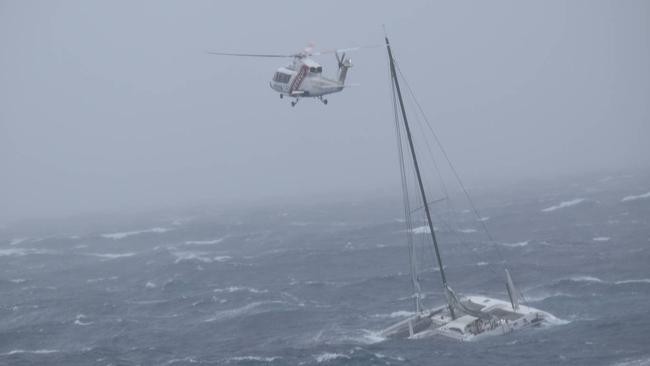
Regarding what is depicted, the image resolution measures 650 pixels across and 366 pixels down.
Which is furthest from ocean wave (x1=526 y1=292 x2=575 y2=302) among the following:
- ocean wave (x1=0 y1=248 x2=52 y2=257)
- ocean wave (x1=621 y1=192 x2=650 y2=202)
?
ocean wave (x1=0 y1=248 x2=52 y2=257)

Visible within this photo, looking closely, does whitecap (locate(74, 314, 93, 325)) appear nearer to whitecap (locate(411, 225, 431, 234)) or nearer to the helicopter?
the helicopter

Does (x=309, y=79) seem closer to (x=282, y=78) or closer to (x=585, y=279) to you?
(x=282, y=78)

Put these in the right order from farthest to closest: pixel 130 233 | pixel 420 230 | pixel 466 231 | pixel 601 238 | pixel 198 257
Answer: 1. pixel 130 233
2. pixel 420 230
3. pixel 466 231
4. pixel 198 257
5. pixel 601 238

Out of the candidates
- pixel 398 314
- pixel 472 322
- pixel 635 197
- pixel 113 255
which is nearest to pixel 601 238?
pixel 635 197

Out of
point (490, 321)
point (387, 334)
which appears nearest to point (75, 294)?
point (387, 334)

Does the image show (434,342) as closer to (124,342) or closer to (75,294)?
(124,342)

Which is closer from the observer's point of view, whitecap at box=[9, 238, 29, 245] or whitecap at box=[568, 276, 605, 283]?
whitecap at box=[568, 276, 605, 283]
